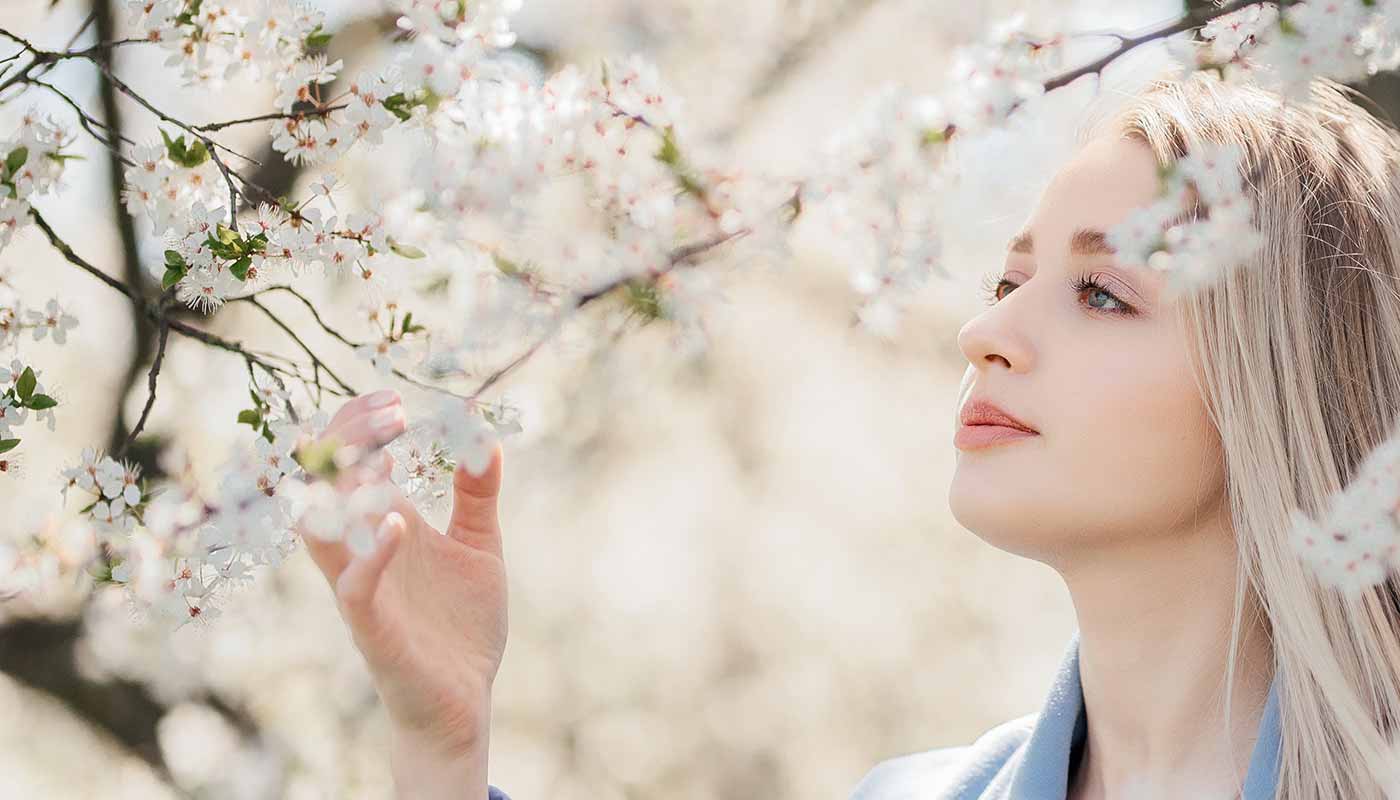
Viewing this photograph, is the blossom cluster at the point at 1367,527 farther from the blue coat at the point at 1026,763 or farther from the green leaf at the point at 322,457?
the green leaf at the point at 322,457

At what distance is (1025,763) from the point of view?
55.1 inches

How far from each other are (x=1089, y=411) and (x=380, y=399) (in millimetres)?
636

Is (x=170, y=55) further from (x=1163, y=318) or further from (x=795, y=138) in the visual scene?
(x=795, y=138)

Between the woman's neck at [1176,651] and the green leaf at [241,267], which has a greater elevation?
the green leaf at [241,267]

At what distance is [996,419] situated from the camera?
1.16 meters

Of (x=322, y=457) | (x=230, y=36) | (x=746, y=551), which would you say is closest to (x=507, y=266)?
(x=322, y=457)

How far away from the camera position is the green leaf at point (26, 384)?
0.90 meters

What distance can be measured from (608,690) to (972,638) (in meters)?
1.36

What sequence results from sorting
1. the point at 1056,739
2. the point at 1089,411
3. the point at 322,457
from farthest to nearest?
the point at 1056,739
the point at 1089,411
the point at 322,457

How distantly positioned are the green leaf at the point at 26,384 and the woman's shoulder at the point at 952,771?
1133 mm

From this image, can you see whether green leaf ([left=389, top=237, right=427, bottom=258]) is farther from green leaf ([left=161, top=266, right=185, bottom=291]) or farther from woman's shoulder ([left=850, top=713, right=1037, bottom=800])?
woman's shoulder ([left=850, top=713, right=1037, bottom=800])

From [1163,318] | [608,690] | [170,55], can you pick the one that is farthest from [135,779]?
[1163,318]

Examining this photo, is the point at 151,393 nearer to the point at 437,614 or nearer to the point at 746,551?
the point at 437,614

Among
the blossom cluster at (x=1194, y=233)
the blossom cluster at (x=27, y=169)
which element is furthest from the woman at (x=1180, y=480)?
the blossom cluster at (x=27, y=169)
